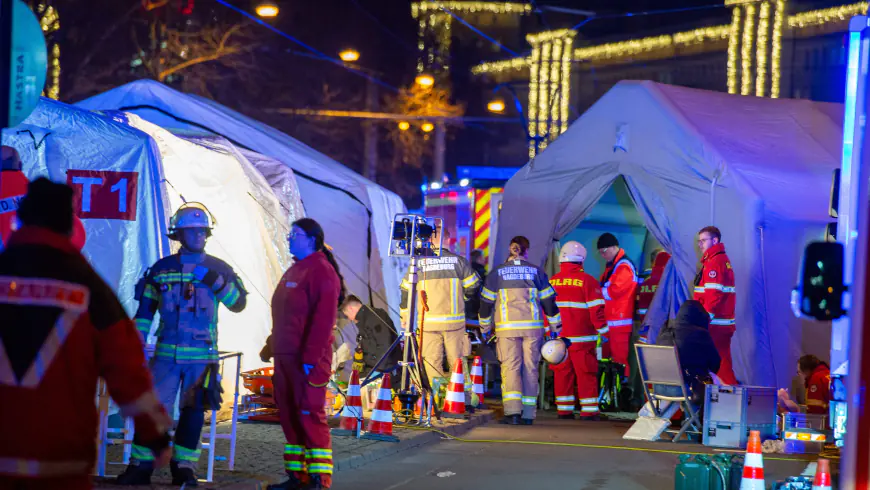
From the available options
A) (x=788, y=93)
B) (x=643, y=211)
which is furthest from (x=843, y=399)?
(x=788, y=93)

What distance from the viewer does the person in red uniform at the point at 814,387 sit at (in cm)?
1276

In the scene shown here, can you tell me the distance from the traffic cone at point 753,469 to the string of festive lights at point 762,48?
74.8 ft

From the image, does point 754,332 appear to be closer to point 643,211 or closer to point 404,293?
point 643,211

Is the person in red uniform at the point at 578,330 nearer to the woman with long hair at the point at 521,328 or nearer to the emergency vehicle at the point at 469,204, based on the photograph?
the woman with long hair at the point at 521,328

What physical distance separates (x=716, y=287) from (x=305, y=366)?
663cm

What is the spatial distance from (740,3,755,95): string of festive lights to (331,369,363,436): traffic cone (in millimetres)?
20501

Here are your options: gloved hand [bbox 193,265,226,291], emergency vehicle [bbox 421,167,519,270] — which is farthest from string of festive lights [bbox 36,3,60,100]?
gloved hand [bbox 193,265,226,291]

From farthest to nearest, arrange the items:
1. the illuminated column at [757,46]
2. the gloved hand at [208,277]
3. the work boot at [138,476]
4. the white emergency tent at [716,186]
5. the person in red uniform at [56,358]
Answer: the illuminated column at [757,46] < the white emergency tent at [716,186] < the gloved hand at [208,277] < the work boot at [138,476] < the person in red uniform at [56,358]

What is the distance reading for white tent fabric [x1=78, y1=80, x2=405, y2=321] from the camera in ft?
52.0

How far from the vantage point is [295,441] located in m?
8.25

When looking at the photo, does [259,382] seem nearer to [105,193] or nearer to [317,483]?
[105,193]

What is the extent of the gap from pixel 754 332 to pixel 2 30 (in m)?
10.9

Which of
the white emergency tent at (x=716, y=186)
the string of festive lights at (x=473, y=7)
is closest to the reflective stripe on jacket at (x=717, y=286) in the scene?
the white emergency tent at (x=716, y=186)

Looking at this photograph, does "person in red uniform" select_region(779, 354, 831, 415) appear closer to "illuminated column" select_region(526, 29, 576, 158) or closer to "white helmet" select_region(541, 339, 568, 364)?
"white helmet" select_region(541, 339, 568, 364)
